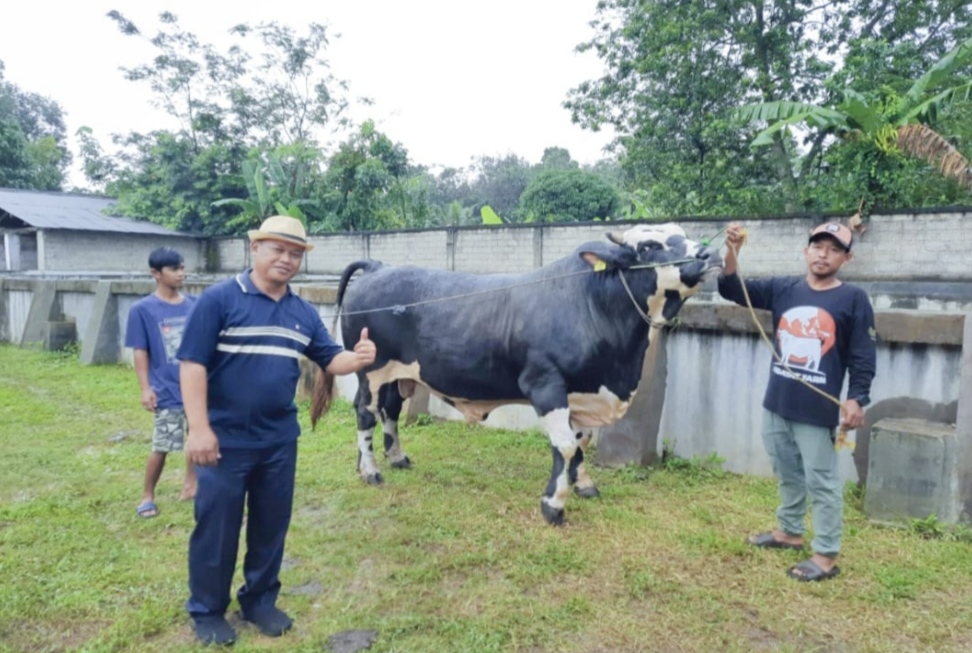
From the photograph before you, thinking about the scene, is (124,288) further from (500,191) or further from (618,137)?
(500,191)

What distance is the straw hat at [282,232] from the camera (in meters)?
2.89

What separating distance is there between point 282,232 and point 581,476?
286 centimetres

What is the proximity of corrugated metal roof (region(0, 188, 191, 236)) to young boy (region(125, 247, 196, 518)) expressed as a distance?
1564 centimetres

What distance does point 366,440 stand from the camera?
519 centimetres

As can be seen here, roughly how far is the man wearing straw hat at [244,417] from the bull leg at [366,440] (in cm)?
206

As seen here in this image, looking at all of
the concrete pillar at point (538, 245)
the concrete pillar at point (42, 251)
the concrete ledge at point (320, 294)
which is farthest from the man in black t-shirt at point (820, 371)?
the concrete pillar at point (42, 251)

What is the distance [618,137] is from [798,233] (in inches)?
268

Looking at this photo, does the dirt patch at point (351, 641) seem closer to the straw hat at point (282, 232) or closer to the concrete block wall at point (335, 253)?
the straw hat at point (282, 232)

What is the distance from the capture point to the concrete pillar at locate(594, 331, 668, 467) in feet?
17.8

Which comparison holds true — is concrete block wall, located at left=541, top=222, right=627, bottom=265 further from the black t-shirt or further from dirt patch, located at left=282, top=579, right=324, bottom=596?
dirt patch, located at left=282, top=579, right=324, bottom=596

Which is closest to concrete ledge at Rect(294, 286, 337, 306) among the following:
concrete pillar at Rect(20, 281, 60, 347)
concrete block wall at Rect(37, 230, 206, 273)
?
concrete pillar at Rect(20, 281, 60, 347)

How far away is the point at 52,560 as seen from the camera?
3.75 m

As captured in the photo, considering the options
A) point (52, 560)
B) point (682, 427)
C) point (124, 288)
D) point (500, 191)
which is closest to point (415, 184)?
point (124, 288)

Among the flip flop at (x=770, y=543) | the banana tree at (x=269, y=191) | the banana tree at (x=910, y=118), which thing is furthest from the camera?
the banana tree at (x=269, y=191)
